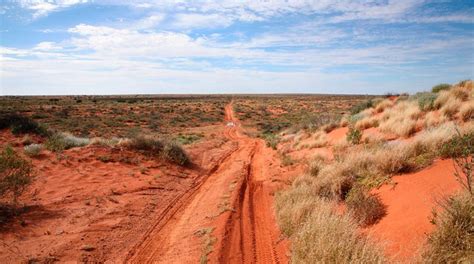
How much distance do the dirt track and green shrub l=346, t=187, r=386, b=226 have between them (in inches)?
61.0

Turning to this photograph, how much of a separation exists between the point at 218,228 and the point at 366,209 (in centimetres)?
306

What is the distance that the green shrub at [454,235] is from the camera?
4.03 meters

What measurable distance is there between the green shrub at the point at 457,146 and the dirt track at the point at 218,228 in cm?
398

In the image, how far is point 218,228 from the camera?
7312 millimetres

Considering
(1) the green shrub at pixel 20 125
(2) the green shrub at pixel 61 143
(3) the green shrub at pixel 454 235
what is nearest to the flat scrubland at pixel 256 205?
(3) the green shrub at pixel 454 235

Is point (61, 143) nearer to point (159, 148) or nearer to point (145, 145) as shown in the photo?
point (145, 145)

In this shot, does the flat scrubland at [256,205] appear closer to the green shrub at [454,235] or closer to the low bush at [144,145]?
the green shrub at [454,235]

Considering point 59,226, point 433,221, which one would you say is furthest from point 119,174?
point 433,221

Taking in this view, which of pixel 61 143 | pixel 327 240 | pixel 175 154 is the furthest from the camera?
pixel 61 143

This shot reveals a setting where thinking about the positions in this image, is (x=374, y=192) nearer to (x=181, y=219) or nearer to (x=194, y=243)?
(x=194, y=243)

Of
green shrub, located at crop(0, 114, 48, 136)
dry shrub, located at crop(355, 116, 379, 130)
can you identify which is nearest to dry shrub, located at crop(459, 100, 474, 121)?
dry shrub, located at crop(355, 116, 379, 130)

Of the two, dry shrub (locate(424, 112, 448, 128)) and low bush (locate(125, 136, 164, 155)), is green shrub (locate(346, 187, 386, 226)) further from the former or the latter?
low bush (locate(125, 136, 164, 155))

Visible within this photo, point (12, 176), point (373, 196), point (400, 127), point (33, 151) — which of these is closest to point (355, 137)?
point (400, 127)

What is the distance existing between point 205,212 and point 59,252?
341 cm
